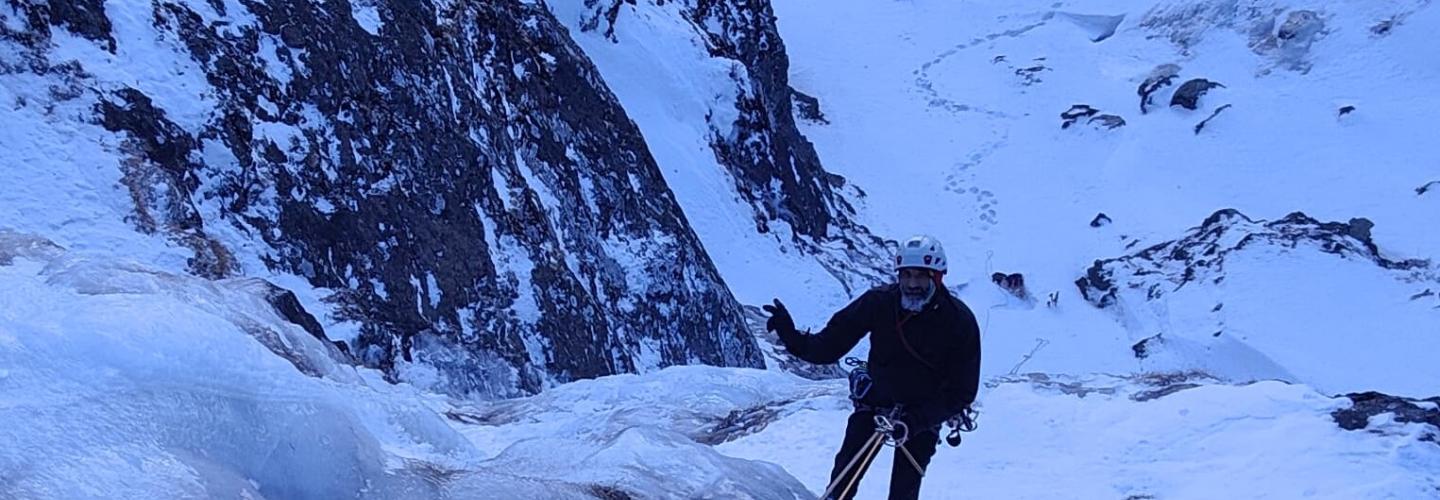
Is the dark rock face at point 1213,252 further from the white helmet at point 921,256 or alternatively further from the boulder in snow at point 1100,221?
the white helmet at point 921,256

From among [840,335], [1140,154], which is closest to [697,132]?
[1140,154]

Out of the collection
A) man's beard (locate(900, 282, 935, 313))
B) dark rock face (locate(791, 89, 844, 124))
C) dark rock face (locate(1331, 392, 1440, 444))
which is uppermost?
man's beard (locate(900, 282, 935, 313))

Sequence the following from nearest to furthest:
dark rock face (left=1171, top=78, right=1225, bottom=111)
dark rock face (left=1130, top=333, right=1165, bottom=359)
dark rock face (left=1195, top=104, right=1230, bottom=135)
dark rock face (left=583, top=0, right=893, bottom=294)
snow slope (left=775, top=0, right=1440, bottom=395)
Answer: dark rock face (left=1130, top=333, right=1165, bottom=359) < snow slope (left=775, top=0, right=1440, bottom=395) < dark rock face (left=583, top=0, right=893, bottom=294) < dark rock face (left=1195, top=104, right=1230, bottom=135) < dark rock face (left=1171, top=78, right=1225, bottom=111)

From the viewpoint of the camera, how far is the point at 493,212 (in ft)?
70.4

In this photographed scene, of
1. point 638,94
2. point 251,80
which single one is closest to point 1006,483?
point 251,80

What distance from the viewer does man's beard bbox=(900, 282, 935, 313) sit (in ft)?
23.9

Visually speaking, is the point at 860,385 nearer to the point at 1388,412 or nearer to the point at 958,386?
the point at 958,386

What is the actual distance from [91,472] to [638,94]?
31.6m

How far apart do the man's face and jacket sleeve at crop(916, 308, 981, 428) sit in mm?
305

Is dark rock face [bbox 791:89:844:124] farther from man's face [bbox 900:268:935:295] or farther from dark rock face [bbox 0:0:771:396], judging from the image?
man's face [bbox 900:268:935:295]

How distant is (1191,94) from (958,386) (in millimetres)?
45444

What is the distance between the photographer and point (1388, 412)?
10.2 metres

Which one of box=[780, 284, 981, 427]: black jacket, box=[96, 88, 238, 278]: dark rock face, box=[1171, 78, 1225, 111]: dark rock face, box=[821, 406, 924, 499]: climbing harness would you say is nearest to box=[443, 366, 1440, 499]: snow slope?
box=[821, 406, 924, 499]: climbing harness

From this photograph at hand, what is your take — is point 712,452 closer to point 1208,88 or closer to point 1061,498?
point 1061,498
